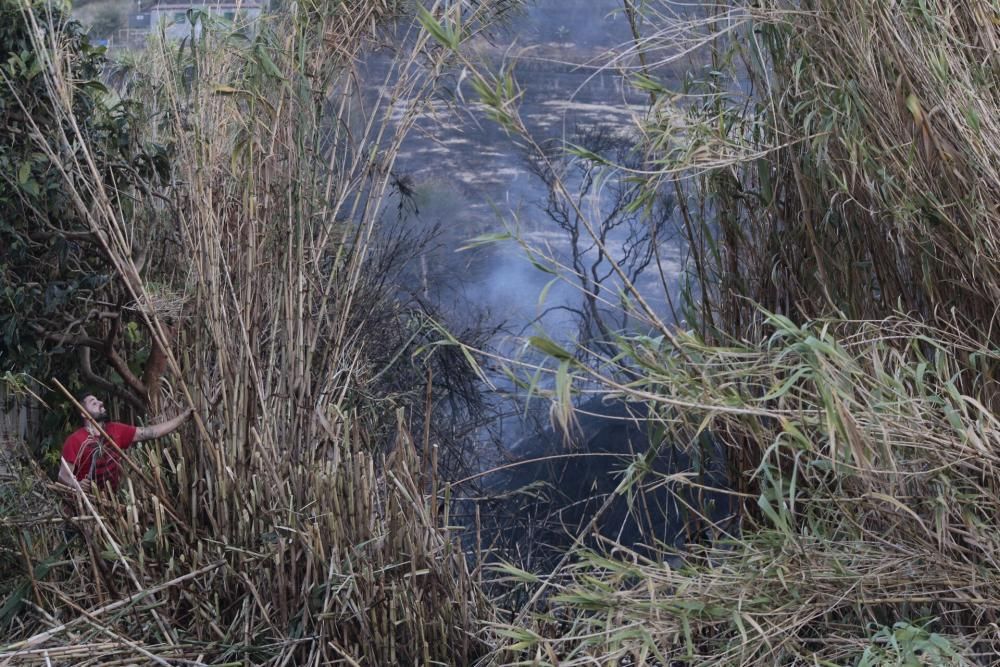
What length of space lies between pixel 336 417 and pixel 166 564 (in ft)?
1.59

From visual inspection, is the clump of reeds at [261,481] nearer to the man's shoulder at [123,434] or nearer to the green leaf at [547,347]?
the man's shoulder at [123,434]

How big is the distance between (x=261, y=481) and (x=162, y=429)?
0.33 metres

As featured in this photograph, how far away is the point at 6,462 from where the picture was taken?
3172mm

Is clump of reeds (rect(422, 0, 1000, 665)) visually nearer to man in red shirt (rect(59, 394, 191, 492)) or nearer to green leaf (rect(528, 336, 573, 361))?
green leaf (rect(528, 336, 573, 361))

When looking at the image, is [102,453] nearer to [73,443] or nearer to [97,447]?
[73,443]

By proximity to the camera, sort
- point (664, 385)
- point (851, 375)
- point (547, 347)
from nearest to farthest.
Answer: point (547, 347), point (851, 375), point (664, 385)

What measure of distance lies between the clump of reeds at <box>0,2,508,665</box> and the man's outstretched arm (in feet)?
0.13

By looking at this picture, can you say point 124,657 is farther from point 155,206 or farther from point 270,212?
point 155,206

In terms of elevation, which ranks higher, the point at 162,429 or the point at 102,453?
the point at 162,429

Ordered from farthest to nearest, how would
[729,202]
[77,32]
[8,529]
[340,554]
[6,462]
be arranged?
1. [77,32]
2. [6,462]
3. [8,529]
4. [729,202]
5. [340,554]

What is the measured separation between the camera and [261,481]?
229 cm

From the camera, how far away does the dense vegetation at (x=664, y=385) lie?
168 cm

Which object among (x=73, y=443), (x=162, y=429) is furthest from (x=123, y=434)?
(x=162, y=429)

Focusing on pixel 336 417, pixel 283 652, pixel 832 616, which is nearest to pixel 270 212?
pixel 336 417
